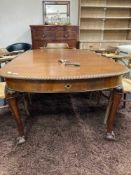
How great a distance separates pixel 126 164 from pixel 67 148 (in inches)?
19.8

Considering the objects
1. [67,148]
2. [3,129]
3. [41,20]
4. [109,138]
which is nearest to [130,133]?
[109,138]

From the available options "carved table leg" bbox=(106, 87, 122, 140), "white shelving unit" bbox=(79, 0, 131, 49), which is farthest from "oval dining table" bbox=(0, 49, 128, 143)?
"white shelving unit" bbox=(79, 0, 131, 49)

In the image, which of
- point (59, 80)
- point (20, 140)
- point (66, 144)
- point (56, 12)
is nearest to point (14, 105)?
point (20, 140)

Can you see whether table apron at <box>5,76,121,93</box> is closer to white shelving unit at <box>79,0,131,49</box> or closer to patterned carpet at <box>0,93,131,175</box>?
patterned carpet at <box>0,93,131,175</box>

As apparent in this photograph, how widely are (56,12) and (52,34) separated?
0.77 meters

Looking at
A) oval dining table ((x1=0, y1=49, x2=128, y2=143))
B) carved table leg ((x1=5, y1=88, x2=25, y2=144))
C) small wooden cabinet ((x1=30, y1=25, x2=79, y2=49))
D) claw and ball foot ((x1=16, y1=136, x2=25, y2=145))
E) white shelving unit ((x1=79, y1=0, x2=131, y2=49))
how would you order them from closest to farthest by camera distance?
oval dining table ((x1=0, y1=49, x2=128, y2=143)) → carved table leg ((x1=5, y1=88, x2=25, y2=144)) → claw and ball foot ((x1=16, y1=136, x2=25, y2=145)) → small wooden cabinet ((x1=30, y1=25, x2=79, y2=49)) → white shelving unit ((x1=79, y1=0, x2=131, y2=49))

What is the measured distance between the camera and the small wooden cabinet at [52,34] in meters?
4.57

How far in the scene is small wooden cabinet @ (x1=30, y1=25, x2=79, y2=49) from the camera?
4.57 meters

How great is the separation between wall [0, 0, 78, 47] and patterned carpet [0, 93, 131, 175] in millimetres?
3181

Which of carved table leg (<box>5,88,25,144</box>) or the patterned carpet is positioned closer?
the patterned carpet

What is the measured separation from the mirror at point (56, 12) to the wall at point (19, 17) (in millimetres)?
141

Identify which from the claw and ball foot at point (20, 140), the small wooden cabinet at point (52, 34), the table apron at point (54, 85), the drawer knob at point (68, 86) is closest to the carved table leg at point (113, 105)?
the table apron at point (54, 85)

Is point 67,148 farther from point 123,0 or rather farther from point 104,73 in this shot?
point 123,0

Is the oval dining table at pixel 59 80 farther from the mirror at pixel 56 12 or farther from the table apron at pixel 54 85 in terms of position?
the mirror at pixel 56 12
